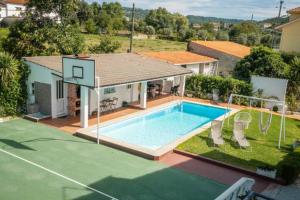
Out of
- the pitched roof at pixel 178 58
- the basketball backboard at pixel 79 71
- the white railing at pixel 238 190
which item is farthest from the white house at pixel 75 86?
the white railing at pixel 238 190

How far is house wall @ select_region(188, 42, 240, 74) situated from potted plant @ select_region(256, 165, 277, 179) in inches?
986

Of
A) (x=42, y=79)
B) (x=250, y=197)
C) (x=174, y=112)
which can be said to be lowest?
(x=174, y=112)

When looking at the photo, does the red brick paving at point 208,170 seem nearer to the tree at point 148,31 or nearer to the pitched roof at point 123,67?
the pitched roof at point 123,67

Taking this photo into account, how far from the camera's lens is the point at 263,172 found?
14070 millimetres

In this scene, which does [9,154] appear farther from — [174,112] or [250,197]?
[174,112]

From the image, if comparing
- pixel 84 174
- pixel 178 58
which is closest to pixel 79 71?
pixel 84 174

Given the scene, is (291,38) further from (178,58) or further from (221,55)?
(178,58)

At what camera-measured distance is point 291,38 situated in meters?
38.8

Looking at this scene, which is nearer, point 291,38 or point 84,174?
point 84,174

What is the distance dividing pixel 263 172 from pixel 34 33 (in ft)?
74.8

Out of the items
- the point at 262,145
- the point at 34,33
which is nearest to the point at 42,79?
the point at 34,33

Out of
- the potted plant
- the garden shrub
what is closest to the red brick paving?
the potted plant

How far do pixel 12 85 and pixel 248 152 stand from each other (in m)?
14.9

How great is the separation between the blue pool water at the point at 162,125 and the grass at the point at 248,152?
2.25 meters
